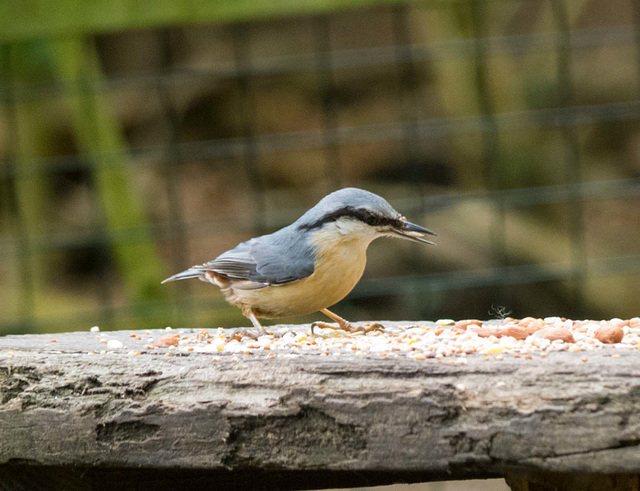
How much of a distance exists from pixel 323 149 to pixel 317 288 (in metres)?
5.17

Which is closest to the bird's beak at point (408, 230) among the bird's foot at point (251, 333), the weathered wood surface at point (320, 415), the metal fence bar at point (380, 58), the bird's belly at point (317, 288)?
the bird's belly at point (317, 288)

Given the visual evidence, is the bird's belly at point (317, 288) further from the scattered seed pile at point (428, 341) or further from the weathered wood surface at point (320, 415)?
the weathered wood surface at point (320, 415)

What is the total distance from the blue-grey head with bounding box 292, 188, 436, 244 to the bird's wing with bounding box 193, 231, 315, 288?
100 millimetres

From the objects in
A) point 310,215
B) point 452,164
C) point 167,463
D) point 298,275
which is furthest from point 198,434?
point 452,164

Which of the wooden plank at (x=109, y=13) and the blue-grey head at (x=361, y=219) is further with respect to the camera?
the wooden plank at (x=109, y=13)

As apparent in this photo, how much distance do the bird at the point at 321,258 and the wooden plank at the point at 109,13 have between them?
46.3 inches

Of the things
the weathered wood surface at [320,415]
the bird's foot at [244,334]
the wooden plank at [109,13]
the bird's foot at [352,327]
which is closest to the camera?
the weathered wood surface at [320,415]

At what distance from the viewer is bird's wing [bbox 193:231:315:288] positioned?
2639 millimetres

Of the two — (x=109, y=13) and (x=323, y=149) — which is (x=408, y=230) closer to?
(x=109, y=13)

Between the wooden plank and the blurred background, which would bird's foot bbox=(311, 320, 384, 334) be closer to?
the blurred background

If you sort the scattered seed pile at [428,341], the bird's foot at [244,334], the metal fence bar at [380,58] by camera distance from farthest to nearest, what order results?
the metal fence bar at [380,58] < the bird's foot at [244,334] < the scattered seed pile at [428,341]


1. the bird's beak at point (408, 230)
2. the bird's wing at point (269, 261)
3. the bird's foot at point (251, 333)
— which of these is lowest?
the bird's foot at point (251, 333)

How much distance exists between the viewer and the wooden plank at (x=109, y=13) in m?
3.46

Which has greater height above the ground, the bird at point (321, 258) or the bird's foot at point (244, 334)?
the bird at point (321, 258)
